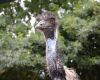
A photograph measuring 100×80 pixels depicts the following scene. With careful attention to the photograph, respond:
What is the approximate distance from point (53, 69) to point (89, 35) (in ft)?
15.9

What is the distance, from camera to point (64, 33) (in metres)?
8.43

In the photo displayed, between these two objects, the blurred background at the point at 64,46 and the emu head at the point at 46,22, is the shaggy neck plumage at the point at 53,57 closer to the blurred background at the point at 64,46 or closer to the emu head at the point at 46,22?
the emu head at the point at 46,22

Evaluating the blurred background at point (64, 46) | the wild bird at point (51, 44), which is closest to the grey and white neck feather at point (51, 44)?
the wild bird at point (51, 44)

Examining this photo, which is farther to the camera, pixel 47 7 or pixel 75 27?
pixel 47 7

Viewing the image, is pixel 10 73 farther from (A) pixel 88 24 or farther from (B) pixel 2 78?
(A) pixel 88 24

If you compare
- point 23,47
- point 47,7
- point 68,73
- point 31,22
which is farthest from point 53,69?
point 47,7

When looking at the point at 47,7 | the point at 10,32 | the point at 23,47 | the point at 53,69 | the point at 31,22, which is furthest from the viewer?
the point at 47,7

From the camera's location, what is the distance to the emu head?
3.31 meters

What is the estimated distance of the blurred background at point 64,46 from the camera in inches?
312

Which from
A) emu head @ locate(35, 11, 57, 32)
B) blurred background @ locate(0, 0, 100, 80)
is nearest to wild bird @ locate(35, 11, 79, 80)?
emu head @ locate(35, 11, 57, 32)

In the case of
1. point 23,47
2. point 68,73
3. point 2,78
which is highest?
point 68,73

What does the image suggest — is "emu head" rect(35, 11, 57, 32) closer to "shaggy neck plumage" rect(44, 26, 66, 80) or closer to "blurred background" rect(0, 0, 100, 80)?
"shaggy neck plumage" rect(44, 26, 66, 80)

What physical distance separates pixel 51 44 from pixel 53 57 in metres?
0.13

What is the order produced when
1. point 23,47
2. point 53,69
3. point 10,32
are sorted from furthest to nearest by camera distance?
point 10,32
point 23,47
point 53,69
